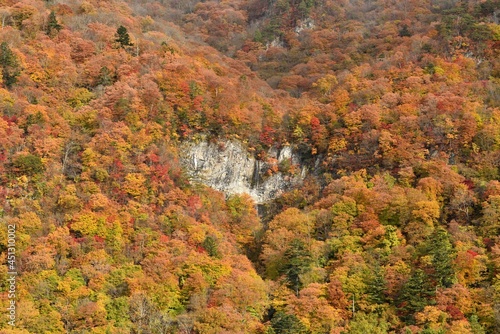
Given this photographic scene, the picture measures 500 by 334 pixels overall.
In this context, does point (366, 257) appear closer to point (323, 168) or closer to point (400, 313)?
point (400, 313)

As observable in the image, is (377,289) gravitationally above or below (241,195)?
below

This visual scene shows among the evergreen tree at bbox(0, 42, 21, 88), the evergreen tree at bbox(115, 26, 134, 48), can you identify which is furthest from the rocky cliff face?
the evergreen tree at bbox(0, 42, 21, 88)

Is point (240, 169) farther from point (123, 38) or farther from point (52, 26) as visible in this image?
point (52, 26)

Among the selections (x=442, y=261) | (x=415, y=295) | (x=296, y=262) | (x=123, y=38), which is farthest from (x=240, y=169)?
(x=415, y=295)

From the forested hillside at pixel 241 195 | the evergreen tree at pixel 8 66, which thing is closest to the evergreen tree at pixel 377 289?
the forested hillside at pixel 241 195

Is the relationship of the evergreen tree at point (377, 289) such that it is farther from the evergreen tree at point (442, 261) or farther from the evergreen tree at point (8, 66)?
the evergreen tree at point (8, 66)
